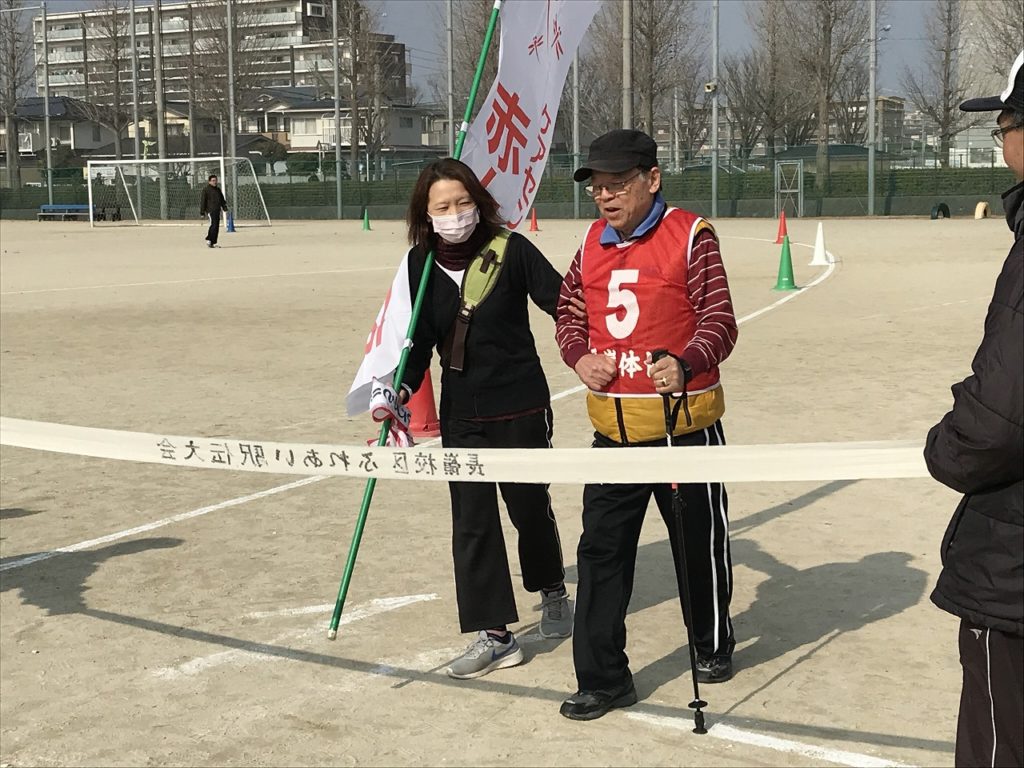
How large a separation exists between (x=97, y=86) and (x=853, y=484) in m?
92.0

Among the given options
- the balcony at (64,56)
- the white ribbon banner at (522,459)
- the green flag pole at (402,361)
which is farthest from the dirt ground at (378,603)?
the balcony at (64,56)

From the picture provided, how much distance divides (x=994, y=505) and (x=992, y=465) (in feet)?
0.40

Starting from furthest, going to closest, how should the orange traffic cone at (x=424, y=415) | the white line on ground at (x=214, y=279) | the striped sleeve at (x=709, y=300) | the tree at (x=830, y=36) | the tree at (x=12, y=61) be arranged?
1. the tree at (x=12, y=61)
2. the tree at (x=830, y=36)
3. the white line on ground at (x=214, y=279)
4. the orange traffic cone at (x=424, y=415)
5. the striped sleeve at (x=709, y=300)

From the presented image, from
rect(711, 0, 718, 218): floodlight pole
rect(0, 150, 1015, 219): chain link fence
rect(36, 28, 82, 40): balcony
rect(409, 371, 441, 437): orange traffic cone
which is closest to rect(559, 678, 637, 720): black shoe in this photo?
rect(409, 371, 441, 437): orange traffic cone

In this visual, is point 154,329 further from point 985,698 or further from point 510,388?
point 985,698

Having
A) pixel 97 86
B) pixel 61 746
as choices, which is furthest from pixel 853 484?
pixel 97 86

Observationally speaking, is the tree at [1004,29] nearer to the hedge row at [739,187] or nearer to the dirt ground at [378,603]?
the hedge row at [739,187]

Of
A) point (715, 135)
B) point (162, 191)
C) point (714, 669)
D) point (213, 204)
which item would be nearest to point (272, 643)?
point (714, 669)

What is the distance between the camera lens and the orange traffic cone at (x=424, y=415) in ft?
28.8

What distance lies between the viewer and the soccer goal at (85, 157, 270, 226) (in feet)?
174

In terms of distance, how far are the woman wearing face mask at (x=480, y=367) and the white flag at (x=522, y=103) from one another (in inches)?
13.1

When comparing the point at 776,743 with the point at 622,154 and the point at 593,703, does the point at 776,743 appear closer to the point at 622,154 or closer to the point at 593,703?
the point at 593,703

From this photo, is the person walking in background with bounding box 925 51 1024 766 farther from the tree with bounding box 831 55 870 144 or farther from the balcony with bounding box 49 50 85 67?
the balcony with bounding box 49 50 85 67

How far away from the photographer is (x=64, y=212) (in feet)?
191
